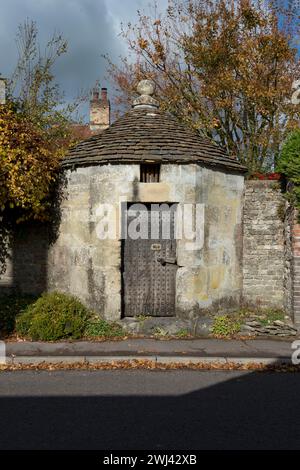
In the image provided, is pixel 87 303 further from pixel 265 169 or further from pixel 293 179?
pixel 265 169

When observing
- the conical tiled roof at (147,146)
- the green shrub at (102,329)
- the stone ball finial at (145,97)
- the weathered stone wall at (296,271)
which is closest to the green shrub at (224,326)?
the weathered stone wall at (296,271)

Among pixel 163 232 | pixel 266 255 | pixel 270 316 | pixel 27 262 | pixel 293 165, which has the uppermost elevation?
pixel 293 165

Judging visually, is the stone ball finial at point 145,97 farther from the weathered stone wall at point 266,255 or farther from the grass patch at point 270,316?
the grass patch at point 270,316

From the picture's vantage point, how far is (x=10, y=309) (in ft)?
31.2

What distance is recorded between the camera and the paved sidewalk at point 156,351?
7.26m

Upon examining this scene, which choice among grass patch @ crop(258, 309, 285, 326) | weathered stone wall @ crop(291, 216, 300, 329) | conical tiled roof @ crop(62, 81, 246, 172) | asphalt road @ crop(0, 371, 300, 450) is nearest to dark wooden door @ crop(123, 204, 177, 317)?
conical tiled roof @ crop(62, 81, 246, 172)

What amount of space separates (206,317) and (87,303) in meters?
2.66

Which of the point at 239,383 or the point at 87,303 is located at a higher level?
the point at 87,303

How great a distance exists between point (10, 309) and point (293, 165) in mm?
6959

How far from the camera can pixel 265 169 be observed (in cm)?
1567

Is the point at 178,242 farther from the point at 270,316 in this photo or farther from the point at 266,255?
the point at 270,316

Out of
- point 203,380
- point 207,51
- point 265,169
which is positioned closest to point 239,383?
point 203,380

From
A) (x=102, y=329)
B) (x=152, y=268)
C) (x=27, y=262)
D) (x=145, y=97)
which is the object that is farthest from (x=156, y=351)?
(x=145, y=97)

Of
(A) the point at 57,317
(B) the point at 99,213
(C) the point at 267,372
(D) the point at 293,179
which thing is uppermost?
(D) the point at 293,179
